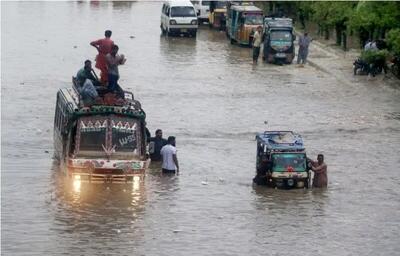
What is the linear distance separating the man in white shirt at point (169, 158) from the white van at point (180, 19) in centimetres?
2746

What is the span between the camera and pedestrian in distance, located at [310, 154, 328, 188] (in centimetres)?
2669

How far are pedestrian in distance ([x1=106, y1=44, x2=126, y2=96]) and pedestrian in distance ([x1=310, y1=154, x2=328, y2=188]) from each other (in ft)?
13.8

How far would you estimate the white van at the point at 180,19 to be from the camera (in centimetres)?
5503

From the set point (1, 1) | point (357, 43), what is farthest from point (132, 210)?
point (1, 1)

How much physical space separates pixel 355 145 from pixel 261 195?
6.47 m

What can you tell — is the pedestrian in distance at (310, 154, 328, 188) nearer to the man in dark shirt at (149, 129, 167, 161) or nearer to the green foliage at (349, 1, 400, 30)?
the man in dark shirt at (149, 129, 167, 161)

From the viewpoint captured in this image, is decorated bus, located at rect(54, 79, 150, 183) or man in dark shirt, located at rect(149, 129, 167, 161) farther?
man in dark shirt, located at rect(149, 129, 167, 161)

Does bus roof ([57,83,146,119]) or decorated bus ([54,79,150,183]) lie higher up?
bus roof ([57,83,146,119])

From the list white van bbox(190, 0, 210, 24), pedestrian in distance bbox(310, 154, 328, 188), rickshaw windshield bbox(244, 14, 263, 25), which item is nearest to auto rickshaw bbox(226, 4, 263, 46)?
rickshaw windshield bbox(244, 14, 263, 25)

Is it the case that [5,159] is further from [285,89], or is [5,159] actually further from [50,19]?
[50,19]

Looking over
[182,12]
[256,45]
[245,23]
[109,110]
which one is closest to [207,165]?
[109,110]

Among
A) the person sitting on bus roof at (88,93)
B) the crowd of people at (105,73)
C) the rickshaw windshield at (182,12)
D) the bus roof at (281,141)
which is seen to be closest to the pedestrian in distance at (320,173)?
the bus roof at (281,141)

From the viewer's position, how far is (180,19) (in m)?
55.0

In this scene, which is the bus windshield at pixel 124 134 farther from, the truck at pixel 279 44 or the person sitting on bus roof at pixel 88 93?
the truck at pixel 279 44
